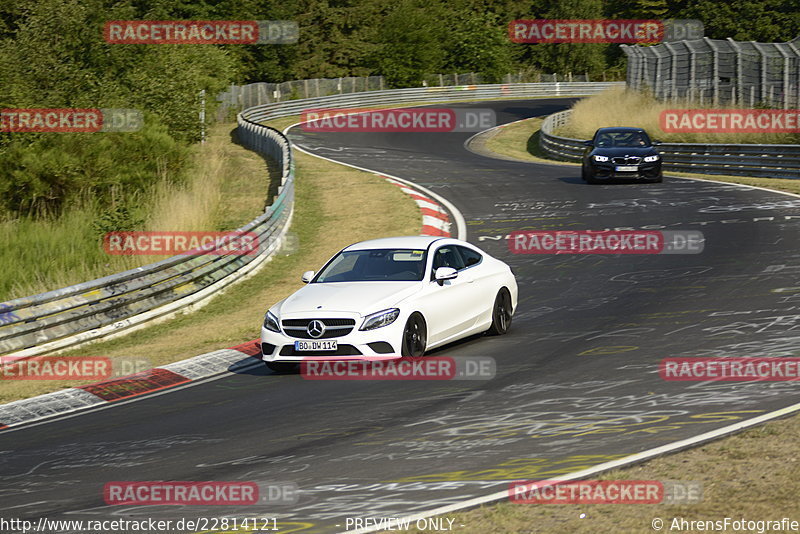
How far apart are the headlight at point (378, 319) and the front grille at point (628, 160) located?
19.0m

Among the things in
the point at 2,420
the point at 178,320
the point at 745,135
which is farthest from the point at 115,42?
the point at 2,420

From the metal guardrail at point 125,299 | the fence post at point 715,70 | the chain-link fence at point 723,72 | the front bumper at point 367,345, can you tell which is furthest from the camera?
the fence post at point 715,70

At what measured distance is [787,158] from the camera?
30406mm

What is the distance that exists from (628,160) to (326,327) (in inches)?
763

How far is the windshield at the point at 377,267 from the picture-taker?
505 inches

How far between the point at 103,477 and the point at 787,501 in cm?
488

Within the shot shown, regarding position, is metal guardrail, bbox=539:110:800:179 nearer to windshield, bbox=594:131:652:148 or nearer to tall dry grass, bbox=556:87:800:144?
tall dry grass, bbox=556:87:800:144

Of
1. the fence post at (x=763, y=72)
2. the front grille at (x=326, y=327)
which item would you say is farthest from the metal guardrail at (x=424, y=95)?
the front grille at (x=326, y=327)

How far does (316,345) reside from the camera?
11797 millimetres

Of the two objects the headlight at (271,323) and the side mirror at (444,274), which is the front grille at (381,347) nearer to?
the headlight at (271,323)

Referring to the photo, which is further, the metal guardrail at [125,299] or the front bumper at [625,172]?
the front bumper at [625,172]

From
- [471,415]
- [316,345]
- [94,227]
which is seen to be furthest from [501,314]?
[94,227]

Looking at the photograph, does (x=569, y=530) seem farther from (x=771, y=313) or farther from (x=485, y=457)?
(x=771, y=313)

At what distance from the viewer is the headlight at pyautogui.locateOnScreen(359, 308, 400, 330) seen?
461 inches
